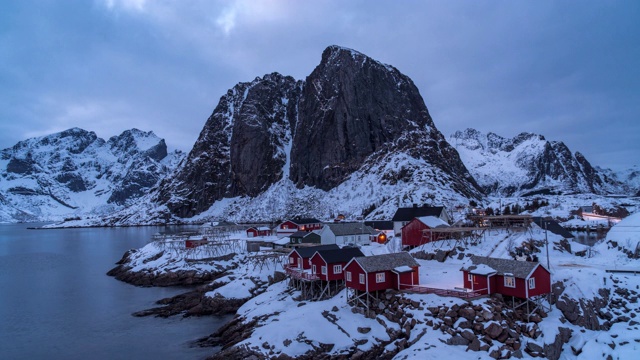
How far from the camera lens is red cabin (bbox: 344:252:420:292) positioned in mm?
35062

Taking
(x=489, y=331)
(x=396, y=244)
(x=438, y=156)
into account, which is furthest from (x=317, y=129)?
(x=489, y=331)

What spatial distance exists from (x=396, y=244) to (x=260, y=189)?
469 feet

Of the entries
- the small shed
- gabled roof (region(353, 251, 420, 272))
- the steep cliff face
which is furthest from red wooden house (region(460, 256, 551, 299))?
the steep cliff face

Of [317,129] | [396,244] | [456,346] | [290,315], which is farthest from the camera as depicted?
[317,129]

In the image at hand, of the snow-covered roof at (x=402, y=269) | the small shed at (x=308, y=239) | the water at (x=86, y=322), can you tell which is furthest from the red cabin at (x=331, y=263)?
the small shed at (x=308, y=239)

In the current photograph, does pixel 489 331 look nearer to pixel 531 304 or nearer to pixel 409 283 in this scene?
pixel 531 304

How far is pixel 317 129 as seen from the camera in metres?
184

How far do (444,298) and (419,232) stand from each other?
73.9 ft

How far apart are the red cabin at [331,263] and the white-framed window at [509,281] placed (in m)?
15.8

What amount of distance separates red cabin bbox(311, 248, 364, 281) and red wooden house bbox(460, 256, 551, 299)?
42.2ft

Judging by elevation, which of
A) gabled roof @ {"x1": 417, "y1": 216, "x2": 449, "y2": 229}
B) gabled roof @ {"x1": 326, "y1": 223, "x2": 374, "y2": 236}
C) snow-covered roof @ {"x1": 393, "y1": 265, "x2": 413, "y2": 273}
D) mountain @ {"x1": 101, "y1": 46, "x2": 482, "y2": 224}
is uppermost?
mountain @ {"x1": 101, "y1": 46, "x2": 482, "y2": 224}

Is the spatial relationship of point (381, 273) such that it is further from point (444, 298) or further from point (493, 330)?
point (493, 330)

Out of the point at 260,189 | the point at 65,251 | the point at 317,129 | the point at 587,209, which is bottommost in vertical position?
the point at 65,251

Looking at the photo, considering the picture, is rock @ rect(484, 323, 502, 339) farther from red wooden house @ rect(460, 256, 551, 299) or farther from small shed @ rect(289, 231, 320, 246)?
small shed @ rect(289, 231, 320, 246)
